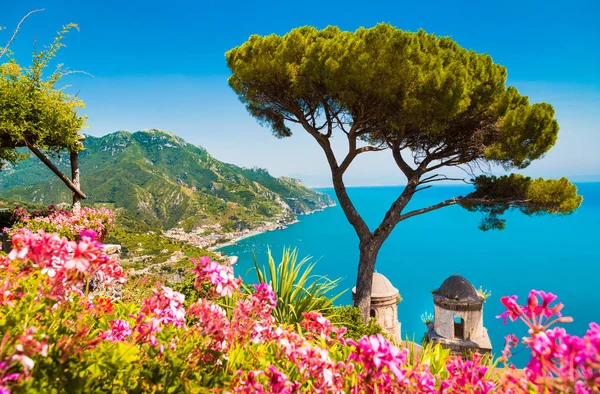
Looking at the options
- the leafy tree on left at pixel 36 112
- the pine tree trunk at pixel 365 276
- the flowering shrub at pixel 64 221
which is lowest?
the pine tree trunk at pixel 365 276

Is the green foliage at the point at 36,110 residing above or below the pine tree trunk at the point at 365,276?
above

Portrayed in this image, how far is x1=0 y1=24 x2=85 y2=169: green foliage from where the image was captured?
198 inches

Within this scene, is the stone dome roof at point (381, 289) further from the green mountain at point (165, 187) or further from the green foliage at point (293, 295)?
the green mountain at point (165, 187)

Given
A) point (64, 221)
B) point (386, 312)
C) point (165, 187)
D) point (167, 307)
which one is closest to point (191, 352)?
point (167, 307)

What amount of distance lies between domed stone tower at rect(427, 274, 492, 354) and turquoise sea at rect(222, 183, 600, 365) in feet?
70.5

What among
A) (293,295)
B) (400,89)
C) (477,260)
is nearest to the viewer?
(293,295)

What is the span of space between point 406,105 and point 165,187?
115 meters

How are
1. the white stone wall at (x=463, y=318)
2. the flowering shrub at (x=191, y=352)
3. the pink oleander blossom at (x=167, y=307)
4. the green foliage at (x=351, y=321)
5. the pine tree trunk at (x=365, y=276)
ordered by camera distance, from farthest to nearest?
the white stone wall at (x=463, y=318), the pine tree trunk at (x=365, y=276), the green foliage at (x=351, y=321), the pink oleander blossom at (x=167, y=307), the flowering shrub at (x=191, y=352)

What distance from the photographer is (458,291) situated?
8875mm

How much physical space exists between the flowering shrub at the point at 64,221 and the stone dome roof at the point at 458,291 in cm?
845

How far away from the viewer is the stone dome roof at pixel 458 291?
28.8ft

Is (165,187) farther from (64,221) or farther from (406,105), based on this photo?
(406,105)

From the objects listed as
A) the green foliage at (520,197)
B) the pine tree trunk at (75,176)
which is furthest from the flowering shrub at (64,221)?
the green foliage at (520,197)

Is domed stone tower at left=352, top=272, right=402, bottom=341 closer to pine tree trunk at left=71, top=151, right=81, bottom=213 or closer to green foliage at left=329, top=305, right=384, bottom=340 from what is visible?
green foliage at left=329, top=305, right=384, bottom=340
